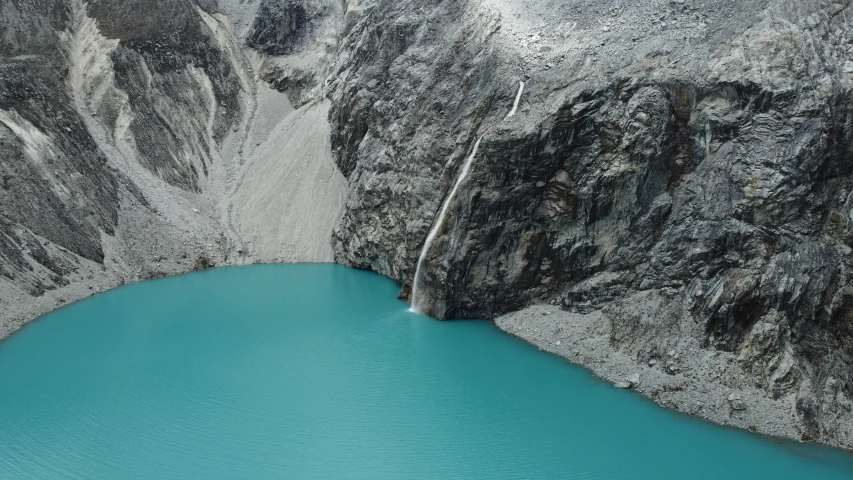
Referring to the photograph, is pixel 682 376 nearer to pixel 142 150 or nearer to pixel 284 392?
pixel 284 392

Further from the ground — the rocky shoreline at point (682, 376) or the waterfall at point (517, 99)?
the waterfall at point (517, 99)

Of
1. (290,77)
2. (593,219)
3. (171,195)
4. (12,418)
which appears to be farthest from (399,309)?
(290,77)

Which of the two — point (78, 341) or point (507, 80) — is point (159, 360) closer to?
point (78, 341)

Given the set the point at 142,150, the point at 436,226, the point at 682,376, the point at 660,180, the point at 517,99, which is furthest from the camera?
the point at 142,150

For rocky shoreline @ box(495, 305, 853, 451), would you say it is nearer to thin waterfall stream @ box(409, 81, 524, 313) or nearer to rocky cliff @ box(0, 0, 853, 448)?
rocky cliff @ box(0, 0, 853, 448)

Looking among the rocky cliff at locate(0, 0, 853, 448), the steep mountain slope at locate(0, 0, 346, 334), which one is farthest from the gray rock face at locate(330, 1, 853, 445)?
the steep mountain slope at locate(0, 0, 346, 334)

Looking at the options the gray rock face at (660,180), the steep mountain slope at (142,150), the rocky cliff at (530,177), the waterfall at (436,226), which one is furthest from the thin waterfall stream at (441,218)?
the steep mountain slope at (142,150)

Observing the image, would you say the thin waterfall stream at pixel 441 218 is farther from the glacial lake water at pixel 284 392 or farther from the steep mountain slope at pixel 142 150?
the steep mountain slope at pixel 142 150

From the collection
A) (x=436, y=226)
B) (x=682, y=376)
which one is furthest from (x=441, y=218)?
(x=682, y=376)
